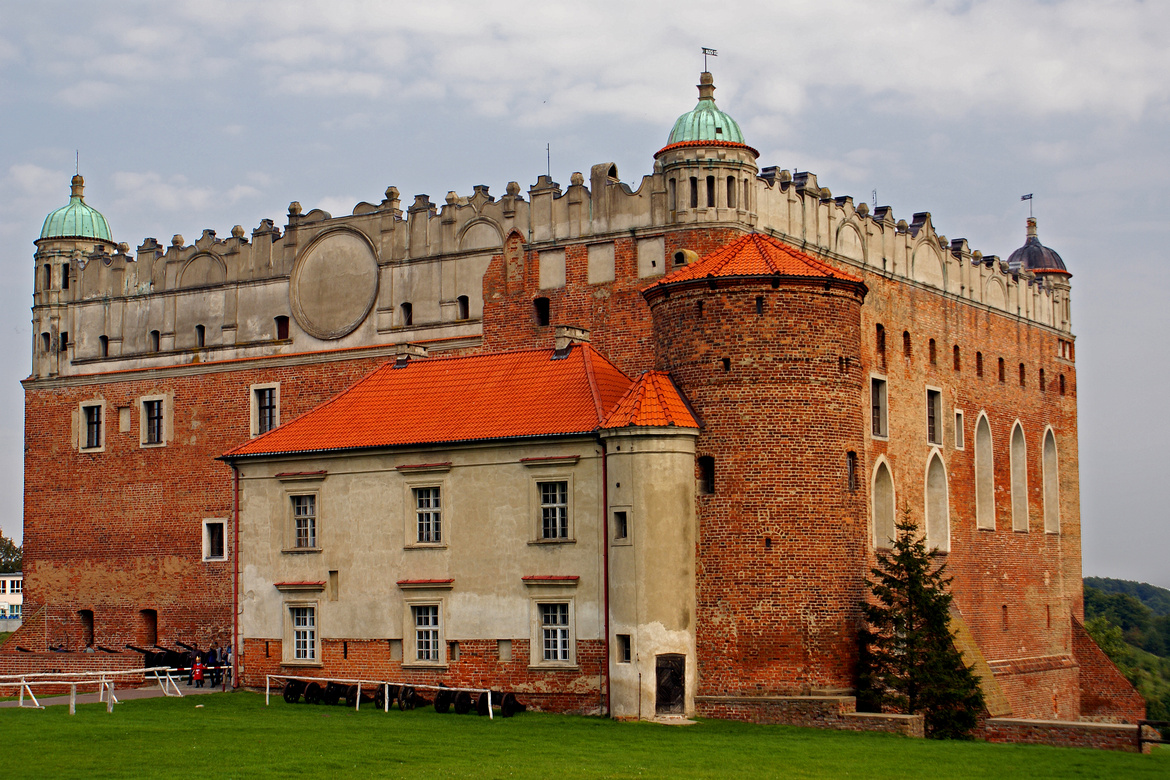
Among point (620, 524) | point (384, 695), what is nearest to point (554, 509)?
point (620, 524)

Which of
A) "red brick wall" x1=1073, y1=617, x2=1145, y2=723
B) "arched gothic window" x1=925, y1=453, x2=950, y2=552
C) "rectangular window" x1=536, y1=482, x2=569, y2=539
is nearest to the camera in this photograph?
"rectangular window" x1=536, y1=482, x2=569, y2=539

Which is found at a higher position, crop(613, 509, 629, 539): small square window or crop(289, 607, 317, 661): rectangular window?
crop(613, 509, 629, 539): small square window

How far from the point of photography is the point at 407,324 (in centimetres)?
4691

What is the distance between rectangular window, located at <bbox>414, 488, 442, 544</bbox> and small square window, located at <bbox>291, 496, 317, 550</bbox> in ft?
9.80

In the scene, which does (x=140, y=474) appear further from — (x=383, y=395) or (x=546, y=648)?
(x=546, y=648)

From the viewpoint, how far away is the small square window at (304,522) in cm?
4022

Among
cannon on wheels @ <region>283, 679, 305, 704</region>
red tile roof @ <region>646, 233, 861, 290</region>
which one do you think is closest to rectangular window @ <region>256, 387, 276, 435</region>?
cannon on wheels @ <region>283, 679, 305, 704</region>

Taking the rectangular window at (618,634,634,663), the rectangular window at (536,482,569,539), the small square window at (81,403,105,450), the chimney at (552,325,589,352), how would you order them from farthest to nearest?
1. the small square window at (81,403,105,450)
2. the chimney at (552,325,589,352)
3. the rectangular window at (536,482,569,539)
4. the rectangular window at (618,634,634,663)

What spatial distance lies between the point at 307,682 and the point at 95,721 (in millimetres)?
6613

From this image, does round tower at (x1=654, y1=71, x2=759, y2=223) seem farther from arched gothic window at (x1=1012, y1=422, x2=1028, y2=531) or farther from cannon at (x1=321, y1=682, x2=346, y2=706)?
arched gothic window at (x1=1012, y1=422, x2=1028, y2=531)

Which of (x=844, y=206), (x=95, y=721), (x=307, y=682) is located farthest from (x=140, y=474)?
(x=844, y=206)

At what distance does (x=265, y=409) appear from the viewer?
4950 centimetres

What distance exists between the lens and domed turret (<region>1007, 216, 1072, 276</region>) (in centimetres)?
6316

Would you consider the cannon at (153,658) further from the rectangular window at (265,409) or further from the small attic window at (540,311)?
the small attic window at (540,311)
